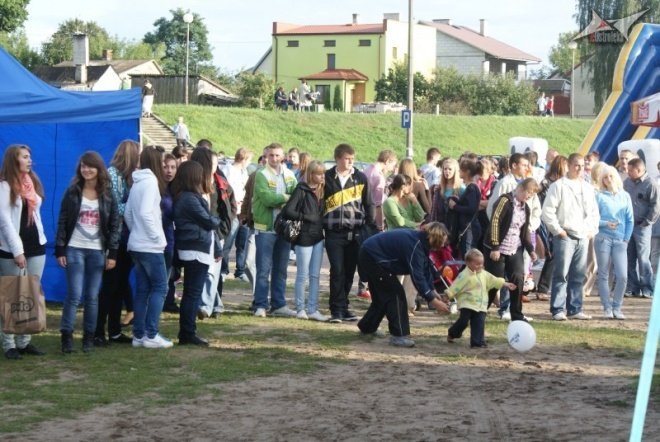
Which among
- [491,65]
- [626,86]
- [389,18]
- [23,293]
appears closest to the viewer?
[23,293]

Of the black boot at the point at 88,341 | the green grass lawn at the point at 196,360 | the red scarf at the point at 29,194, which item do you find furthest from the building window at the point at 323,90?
the red scarf at the point at 29,194

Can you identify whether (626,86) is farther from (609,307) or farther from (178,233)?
(178,233)

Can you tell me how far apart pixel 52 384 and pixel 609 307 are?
23.3ft

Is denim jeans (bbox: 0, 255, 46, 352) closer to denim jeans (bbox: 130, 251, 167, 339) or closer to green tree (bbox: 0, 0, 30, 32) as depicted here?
denim jeans (bbox: 130, 251, 167, 339)

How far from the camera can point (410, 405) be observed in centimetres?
804

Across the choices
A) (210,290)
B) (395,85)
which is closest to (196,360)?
(210,290)

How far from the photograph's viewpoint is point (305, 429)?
727 cm

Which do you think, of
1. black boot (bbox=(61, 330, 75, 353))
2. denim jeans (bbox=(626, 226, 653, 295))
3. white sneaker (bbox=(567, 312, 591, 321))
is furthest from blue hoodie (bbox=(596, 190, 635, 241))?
black boot (bbox=(61, 330, 75, 353))

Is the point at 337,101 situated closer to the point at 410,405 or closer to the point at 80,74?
the point at 80,74

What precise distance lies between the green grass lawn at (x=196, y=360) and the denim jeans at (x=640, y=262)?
2860mm

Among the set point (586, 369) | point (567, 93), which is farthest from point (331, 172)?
point (567, 93)

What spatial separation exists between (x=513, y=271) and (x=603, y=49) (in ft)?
161

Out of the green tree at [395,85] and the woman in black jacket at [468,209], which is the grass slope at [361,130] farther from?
the woman in black jacket at [468,209]

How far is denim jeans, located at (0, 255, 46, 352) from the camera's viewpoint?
9.46 meters
